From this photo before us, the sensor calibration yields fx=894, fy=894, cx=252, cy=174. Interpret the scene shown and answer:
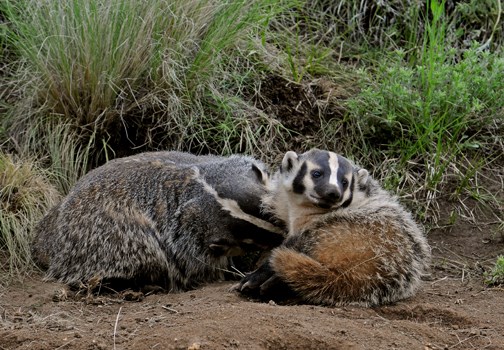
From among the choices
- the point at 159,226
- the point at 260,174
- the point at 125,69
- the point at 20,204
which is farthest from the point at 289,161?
the point at 20,204

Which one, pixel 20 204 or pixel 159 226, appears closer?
pixel 159 226

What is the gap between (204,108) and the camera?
573cm

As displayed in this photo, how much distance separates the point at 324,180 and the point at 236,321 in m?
0.99

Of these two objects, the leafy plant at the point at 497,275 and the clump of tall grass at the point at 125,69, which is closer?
the leafy plant at the point at 497,275

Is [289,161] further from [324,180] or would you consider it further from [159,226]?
[159,226]

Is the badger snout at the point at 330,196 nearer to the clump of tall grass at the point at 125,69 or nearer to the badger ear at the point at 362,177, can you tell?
the badger ear at the point at 362,177

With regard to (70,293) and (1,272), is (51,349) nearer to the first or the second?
(70,293)

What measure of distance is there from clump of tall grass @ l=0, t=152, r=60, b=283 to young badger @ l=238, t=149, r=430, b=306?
1451mm

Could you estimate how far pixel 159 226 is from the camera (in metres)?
4.78

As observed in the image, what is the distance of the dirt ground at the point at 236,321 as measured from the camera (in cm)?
344

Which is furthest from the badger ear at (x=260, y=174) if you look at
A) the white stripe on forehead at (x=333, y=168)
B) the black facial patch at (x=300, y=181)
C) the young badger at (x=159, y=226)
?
the white stripe on forehead at (x=333, y=168)

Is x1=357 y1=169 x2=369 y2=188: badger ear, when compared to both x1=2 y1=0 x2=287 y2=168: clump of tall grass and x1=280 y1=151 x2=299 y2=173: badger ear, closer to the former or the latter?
x1=280 y1=151 x2=299 y2=173: badger ear

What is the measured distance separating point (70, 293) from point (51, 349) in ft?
3.67

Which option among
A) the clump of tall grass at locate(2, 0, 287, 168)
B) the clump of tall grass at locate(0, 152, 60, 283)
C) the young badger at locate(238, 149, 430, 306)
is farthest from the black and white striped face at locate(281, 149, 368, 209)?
the clump of tall grass at locate(0, 152, 60, 283)
